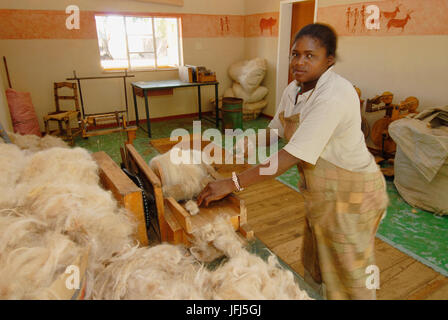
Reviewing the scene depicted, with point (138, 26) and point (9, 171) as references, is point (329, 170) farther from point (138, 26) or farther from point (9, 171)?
point (138, 26)

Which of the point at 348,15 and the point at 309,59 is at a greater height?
the point at 348,15

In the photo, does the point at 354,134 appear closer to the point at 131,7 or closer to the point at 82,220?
the point at 82,220

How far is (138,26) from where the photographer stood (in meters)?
6.55

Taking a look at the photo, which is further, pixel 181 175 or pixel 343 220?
pixel 181 175

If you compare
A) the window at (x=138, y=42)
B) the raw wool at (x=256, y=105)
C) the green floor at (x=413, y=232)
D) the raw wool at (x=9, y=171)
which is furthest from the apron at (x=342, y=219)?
the window at (x=138, y=42)

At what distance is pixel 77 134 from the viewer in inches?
239

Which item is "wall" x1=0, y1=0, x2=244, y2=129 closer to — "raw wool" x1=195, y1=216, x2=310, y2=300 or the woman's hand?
the woman's hand

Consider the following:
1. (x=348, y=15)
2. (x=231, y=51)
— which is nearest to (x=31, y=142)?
(x=348, y=15)

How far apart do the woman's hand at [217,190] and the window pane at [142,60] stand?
6084 mm

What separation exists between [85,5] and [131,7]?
88 centimetres

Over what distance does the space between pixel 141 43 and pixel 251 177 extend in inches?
254

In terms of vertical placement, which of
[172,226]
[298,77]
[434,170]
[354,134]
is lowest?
[434,170]

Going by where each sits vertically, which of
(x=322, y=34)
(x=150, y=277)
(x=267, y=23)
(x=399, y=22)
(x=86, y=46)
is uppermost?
(x=267, y=23)
